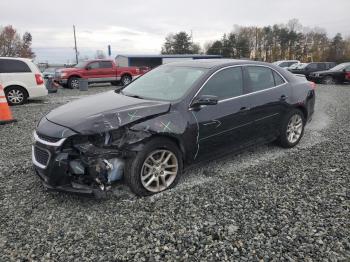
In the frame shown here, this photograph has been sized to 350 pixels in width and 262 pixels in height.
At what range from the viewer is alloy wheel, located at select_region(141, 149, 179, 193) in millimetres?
3732

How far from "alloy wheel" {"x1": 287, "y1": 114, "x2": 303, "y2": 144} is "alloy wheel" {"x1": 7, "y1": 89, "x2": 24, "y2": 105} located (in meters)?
9.45

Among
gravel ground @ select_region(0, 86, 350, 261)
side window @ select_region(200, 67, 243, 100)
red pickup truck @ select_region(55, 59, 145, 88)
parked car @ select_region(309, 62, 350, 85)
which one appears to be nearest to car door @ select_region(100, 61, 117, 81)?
red pickup truck @ select_region(55, 59, 145, 88)

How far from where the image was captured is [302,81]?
589 cm

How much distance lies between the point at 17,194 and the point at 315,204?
3531 mm

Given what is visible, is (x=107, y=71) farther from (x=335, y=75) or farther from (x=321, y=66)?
(x=321, y=66)

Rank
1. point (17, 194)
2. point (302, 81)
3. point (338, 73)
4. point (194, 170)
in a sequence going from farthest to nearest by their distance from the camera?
point (338, 73)
point (302, 81)
point (194, 170)
point (17, 194)

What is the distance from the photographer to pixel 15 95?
11.2m

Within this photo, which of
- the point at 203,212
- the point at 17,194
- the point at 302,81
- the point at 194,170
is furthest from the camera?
the point at 302,81

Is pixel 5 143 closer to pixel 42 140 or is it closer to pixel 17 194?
pixel 17 194

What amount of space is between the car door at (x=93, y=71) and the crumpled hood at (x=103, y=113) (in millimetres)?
15155

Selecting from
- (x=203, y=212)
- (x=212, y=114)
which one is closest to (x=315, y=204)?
(x=203, y=212)

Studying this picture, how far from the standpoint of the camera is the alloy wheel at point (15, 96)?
11102mm

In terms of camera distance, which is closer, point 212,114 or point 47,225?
point 47,225

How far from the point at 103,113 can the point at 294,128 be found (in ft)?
11.8
